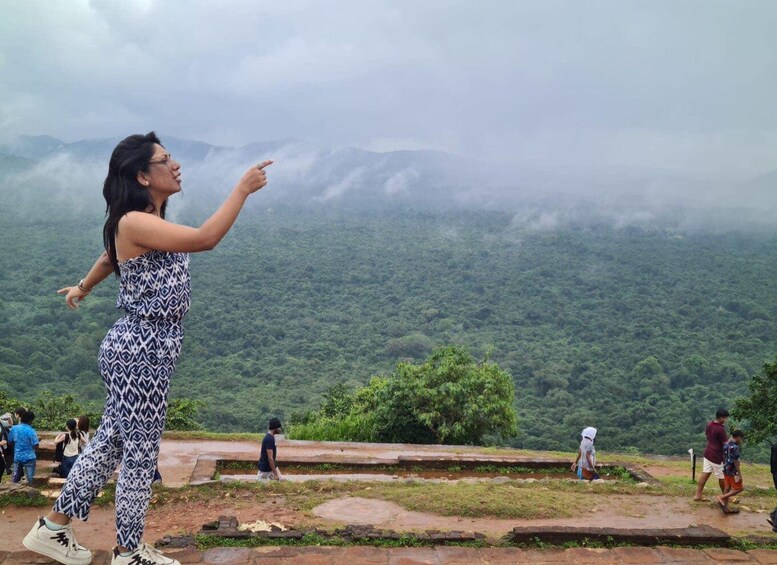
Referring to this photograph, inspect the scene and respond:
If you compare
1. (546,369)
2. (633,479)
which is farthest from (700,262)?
(633,479)

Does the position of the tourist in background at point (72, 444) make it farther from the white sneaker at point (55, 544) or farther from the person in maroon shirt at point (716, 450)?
the person in maroon shirt at point (716, 450)

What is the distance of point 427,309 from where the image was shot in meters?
76.1

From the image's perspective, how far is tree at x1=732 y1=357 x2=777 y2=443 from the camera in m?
12.7

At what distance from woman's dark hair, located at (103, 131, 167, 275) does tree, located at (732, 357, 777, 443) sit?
12358mm

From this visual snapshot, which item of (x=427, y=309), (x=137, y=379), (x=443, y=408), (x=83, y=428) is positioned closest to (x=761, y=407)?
(x=443, y=408)

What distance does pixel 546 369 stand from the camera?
50656mm

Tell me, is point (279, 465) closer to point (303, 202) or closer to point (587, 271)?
point (587, 271)

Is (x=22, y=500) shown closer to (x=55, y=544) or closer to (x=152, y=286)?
(x=55, y=544)

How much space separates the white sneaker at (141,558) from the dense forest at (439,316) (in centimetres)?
1723

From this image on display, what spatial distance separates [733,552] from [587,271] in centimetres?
9493

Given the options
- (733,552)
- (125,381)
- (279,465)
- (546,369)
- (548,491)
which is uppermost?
(125,381)

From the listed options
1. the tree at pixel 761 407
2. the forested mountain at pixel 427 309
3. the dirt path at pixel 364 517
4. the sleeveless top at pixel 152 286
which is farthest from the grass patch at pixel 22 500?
the forested mountain at pixel 427 309

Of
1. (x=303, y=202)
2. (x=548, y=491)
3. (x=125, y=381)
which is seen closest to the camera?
(x=125, y=381)

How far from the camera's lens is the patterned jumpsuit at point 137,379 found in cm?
351
